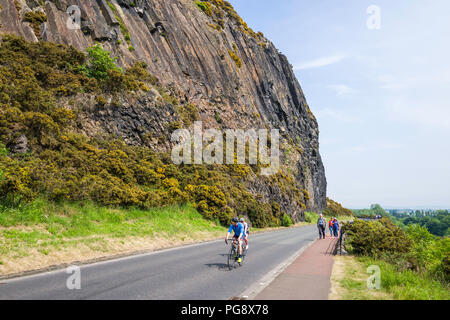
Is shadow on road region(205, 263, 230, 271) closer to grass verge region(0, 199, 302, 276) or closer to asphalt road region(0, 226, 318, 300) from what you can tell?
asphalt road region(0, 226, 318, 300)

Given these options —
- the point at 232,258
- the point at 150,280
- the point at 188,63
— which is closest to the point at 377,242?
the point at 232,258

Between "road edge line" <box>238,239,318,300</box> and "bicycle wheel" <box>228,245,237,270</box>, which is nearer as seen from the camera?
"road edge line" <box>238,239,318,300</box>

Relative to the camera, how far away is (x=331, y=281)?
338 inches

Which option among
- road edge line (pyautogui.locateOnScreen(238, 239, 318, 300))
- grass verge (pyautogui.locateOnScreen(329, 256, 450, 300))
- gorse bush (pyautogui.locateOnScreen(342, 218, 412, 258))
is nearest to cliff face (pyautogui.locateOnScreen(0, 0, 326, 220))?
road edge line (pyautogui.locateOnScreen(238, 239, 318, 300))

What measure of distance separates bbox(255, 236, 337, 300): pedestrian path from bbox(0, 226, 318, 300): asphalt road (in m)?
0.72

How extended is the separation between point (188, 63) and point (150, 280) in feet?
113

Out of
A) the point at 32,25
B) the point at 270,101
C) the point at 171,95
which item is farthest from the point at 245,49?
the point at 32,25

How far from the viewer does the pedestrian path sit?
7.00m

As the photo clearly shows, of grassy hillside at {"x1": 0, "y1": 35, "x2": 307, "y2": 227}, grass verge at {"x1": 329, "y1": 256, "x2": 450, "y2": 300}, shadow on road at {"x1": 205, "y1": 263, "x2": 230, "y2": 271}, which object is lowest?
shadow on road at {"x1": 205, "y1": 263, "x2": 230, "y2": 271}

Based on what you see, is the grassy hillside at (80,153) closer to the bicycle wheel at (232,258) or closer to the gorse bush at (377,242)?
the bicycle wheel at (232,258)

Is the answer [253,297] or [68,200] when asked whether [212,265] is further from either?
[68,200]

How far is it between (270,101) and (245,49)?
11.1 metres

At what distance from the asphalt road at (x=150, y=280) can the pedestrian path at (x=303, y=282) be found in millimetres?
716

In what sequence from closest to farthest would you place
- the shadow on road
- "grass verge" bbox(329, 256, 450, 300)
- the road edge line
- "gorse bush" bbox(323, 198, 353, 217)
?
"grass verge" bbox(329, 256, 450, 300) < the road edge line < the shadow on road < "gorse bush" bbox(323, 198, 353, 217)
